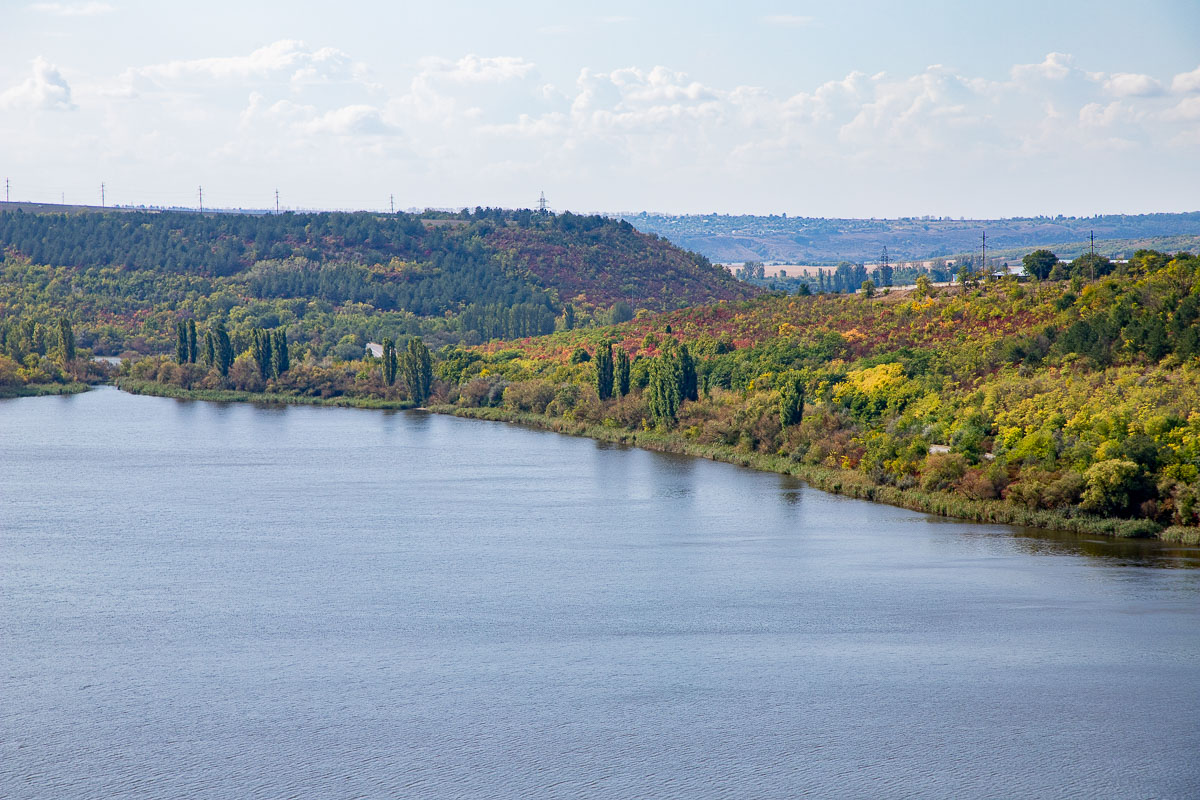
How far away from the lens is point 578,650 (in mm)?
22297

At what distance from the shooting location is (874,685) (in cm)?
2062

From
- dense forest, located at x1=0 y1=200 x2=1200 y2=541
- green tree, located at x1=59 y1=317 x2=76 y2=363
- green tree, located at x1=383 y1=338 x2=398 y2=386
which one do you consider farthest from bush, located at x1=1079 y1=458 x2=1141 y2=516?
green tree, located at x1=59 y1=317 x2=76 y2=363

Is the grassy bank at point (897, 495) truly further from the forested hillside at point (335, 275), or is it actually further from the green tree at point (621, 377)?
the forested hillside at point (335, 275)

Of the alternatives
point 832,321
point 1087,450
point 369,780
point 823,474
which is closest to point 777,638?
point 369,780

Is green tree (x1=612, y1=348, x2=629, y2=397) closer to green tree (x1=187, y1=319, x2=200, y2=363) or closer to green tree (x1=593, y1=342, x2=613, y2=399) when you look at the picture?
green tree (x1=593, y1=342, x2=613, y2=399)

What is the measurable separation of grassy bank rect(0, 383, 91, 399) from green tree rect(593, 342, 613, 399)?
118ft

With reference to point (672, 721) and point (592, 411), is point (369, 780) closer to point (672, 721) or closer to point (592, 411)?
point (672, 721)

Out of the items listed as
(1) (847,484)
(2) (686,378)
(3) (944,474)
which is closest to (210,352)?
(2) (686,378)

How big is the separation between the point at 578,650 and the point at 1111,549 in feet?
46.2

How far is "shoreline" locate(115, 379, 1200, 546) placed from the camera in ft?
99.3

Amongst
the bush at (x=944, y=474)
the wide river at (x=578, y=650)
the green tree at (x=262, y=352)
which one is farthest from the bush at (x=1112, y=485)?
the green tree at (x=262, y=352)

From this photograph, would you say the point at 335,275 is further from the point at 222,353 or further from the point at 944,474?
the point at 944,474

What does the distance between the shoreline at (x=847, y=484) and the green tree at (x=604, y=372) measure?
1782 millimetres

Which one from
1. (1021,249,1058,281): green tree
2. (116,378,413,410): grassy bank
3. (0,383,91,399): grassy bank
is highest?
(1021,249,1058,281): green tree
